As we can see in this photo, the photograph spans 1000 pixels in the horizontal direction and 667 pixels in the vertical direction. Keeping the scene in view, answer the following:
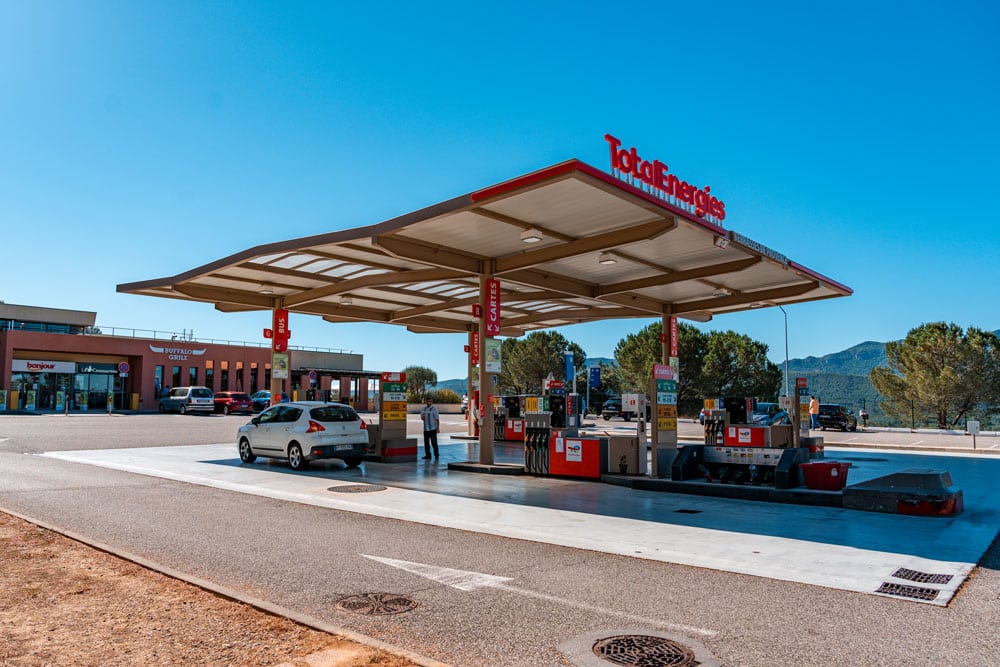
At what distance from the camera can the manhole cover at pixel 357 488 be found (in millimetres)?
12922

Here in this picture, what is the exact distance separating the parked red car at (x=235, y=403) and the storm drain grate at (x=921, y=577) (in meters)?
46.3

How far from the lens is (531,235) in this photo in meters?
13.9

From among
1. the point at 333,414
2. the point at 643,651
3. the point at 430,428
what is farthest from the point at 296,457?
the point at 643,651

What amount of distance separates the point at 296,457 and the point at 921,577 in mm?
13008

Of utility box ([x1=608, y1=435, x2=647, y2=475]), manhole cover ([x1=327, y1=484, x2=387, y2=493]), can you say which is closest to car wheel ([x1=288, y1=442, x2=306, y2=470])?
manhole cover ([x1=327, y1=484, x2=387, y2=493])

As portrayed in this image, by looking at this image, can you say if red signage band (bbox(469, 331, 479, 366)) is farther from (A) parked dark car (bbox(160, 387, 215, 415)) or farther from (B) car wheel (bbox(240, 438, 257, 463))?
(A) parked dark car (bbox(160, 387, 215, 415))

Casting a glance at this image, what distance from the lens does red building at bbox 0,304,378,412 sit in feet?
157

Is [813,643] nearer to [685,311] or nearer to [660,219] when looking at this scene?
[660,219]

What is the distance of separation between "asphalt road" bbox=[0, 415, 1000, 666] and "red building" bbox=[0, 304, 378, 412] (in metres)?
34.6

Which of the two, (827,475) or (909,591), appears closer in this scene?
(909,591)

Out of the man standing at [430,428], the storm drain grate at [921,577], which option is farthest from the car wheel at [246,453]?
the storm drain grate at [921,577]

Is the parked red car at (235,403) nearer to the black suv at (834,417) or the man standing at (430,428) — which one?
the man standing at (430,428)

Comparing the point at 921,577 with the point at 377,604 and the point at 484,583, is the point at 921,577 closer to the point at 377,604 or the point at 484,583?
the point at 484,583

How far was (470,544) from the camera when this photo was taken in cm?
837
